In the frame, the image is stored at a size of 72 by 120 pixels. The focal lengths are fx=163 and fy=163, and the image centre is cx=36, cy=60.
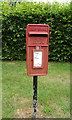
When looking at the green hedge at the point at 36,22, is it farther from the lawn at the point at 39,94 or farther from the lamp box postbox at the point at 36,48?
the lamp box postbox at the point at 36,48

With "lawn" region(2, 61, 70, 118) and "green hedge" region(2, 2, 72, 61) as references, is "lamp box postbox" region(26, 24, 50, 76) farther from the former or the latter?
"green hedge" region(2, 2, 72, 61)

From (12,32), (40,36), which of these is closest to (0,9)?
(12,32)

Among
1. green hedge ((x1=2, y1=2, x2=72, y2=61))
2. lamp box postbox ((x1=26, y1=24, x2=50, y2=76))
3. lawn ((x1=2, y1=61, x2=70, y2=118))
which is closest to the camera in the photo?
lamp box postbox ((x1=26, y1=24, x2=50, y2=76))

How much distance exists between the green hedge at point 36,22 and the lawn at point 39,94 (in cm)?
132

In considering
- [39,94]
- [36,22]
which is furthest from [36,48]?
[36,22]

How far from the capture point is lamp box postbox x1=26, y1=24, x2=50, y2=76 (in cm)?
241

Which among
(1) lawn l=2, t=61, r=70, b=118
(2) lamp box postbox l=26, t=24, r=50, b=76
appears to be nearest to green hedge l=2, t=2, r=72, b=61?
(1) lawn l=2, t=61, r=70, b=118

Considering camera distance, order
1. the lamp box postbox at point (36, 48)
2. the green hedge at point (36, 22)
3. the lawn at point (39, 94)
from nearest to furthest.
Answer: the lamp box postbox at point (36, 48), the lawn at point (39, 94), the green hedge at point (36, 22)

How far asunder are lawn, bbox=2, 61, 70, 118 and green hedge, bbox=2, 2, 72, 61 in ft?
4.33

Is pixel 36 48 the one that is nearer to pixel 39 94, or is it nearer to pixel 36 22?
pixel 39 94

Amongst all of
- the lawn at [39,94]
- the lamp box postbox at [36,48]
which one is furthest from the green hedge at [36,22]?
the lamp box postbox at [36,48]

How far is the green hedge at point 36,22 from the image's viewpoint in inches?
257

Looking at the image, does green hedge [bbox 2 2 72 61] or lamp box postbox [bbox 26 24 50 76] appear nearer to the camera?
lamp box postbox [bbox 26 24 50 76]

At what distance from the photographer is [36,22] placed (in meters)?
6.64
